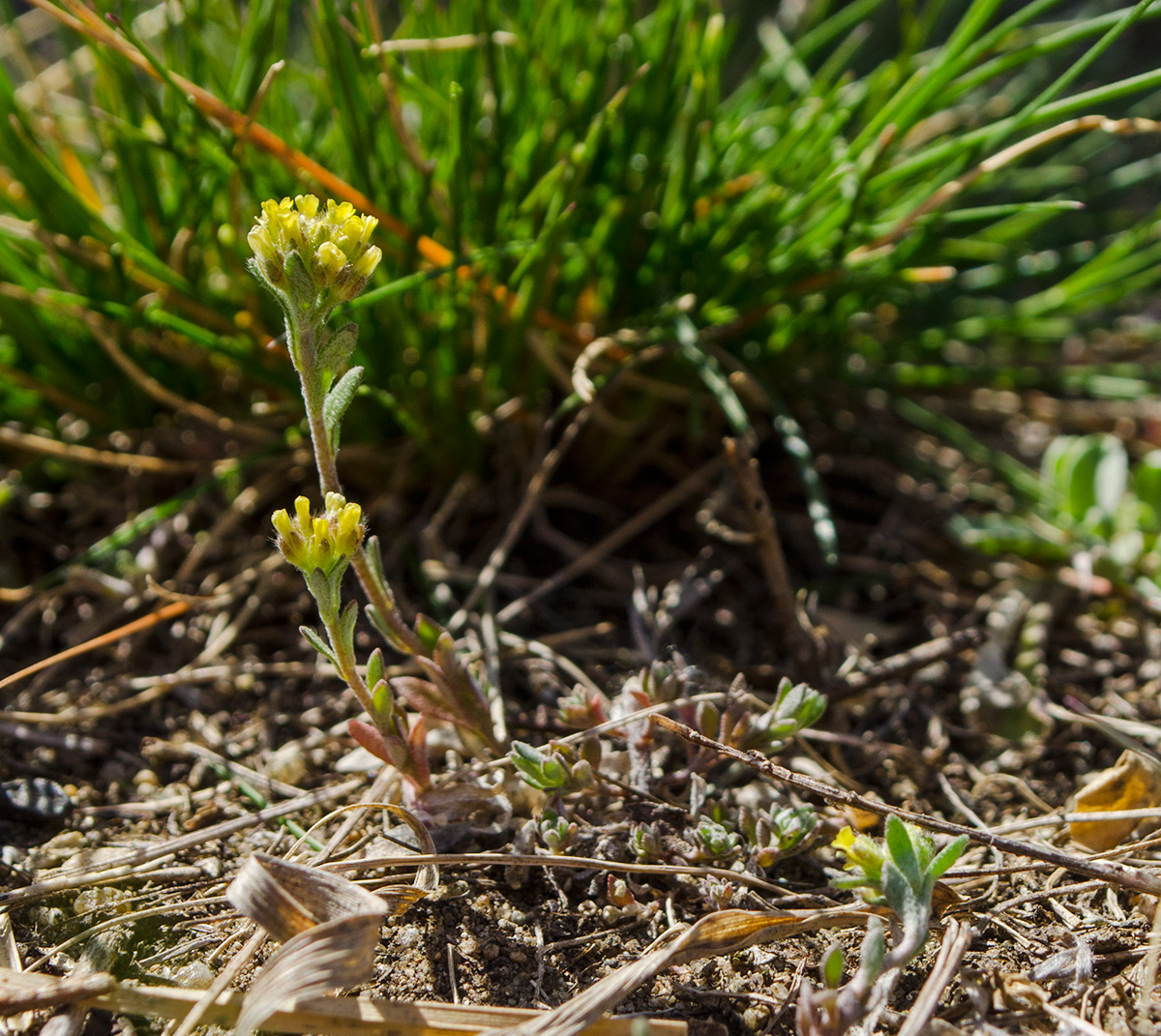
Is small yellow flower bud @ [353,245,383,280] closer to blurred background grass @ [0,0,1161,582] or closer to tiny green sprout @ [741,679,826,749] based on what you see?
blurred background grass @ [0,0,1161,582]

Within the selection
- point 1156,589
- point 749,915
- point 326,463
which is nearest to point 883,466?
point 1156,589

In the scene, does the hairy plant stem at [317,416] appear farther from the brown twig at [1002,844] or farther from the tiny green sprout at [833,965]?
the tiny green sprout at [833,965]

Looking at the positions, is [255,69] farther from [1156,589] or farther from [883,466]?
Answer: [1156,589]

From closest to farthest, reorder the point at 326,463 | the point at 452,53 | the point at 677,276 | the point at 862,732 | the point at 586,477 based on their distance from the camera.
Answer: the point at 326,463
the point at 862,732
the point at 452,53
the point at 677,276
the point at 586,477

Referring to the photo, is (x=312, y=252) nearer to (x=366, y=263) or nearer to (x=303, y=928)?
(x=366, y=263)

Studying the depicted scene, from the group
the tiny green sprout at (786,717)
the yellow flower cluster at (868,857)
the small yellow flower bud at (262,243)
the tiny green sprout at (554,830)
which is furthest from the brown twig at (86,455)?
the yellow flower cluster at (868,857)

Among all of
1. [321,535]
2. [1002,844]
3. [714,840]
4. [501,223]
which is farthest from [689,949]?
[501,223]

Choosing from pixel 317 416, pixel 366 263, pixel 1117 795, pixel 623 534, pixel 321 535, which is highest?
pixel 366 263
